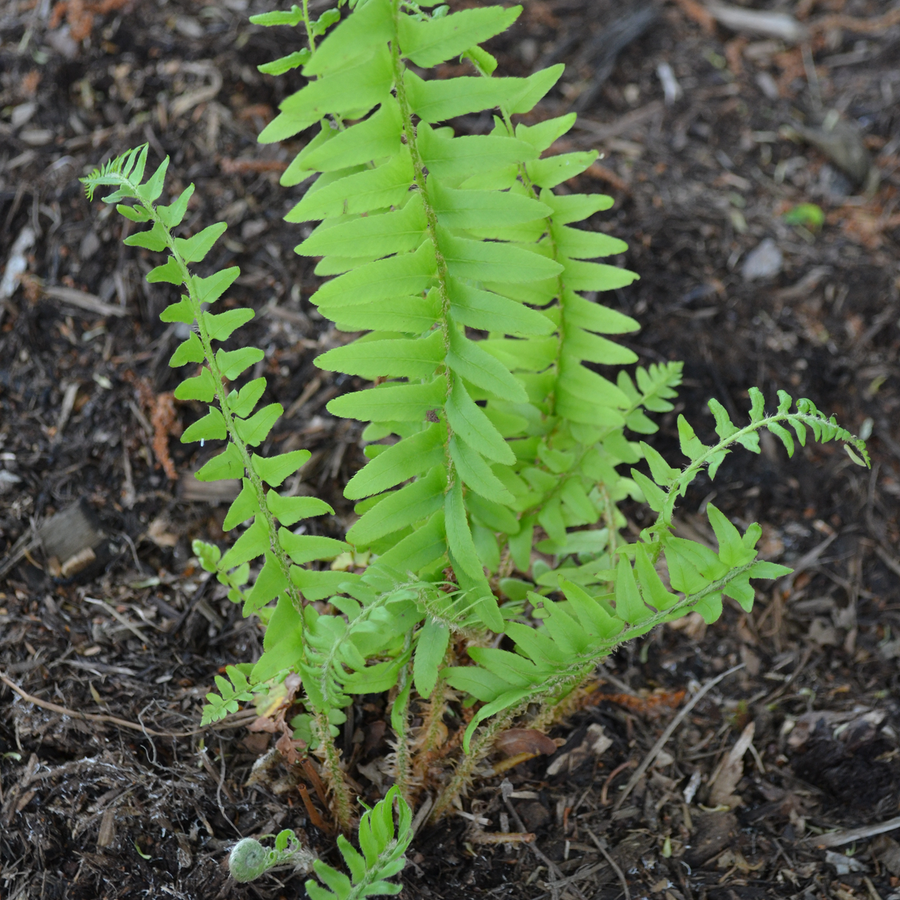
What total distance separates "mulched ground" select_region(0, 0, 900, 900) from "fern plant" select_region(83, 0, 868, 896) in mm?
364

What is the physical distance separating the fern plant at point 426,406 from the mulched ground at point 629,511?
364 millimetres

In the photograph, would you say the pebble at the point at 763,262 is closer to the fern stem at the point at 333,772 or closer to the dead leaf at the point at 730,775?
the dead leaf at the point at 730,775

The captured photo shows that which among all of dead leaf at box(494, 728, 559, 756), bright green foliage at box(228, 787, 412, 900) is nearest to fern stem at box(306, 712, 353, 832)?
bright green foliage at box(228, 787, 412, 900)

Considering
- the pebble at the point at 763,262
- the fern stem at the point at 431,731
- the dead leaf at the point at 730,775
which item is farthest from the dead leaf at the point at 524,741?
the pebble at the point at 763,262

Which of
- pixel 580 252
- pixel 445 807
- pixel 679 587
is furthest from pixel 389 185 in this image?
pixel 445 807

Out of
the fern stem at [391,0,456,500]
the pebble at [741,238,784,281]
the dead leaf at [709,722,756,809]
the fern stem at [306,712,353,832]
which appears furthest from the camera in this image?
the pebble at [741,238,784,281]

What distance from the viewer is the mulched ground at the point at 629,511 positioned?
2.06 metres

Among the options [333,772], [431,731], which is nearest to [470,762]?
[431,731]

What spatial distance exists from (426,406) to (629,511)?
1.38 meters

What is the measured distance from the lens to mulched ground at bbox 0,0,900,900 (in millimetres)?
2064

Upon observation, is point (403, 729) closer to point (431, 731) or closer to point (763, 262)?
point (431, 731)

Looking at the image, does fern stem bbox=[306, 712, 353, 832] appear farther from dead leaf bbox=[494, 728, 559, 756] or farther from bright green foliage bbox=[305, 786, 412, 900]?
dead leaf bbox=[494, 728, 559, 756]

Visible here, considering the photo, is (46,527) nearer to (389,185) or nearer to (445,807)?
(445,807)

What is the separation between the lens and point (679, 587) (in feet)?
5.61
